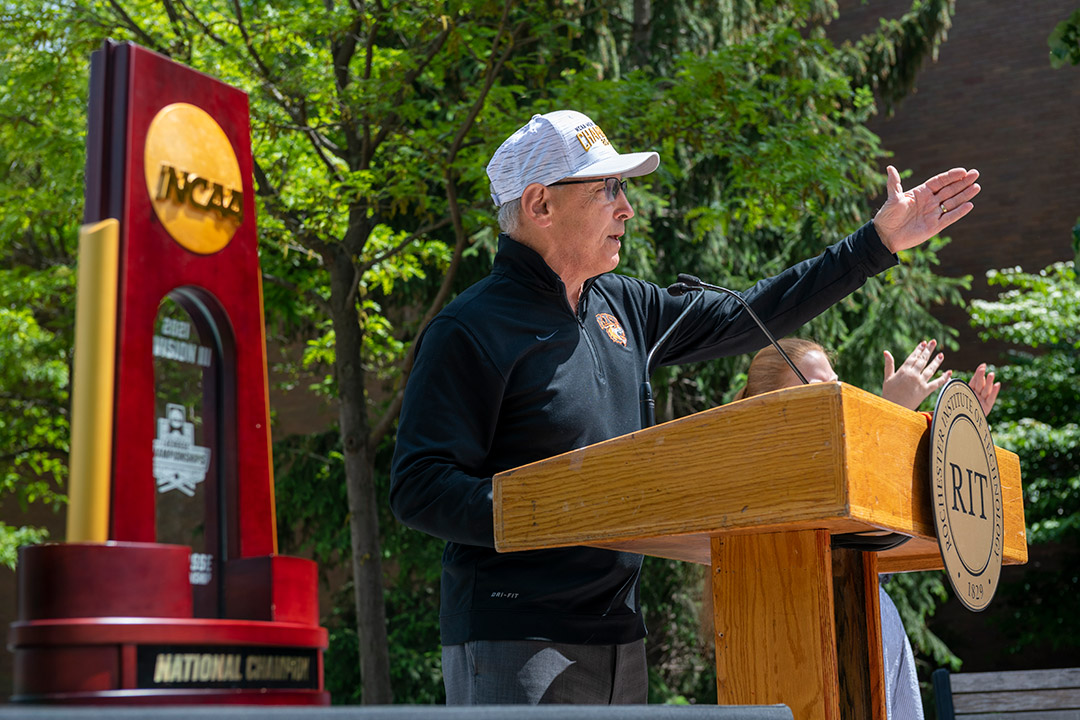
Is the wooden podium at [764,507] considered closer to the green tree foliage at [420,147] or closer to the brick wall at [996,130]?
the green tree foliage at [420,147]

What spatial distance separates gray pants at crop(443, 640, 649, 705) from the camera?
1974mm

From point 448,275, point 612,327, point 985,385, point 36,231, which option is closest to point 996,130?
point 448,275

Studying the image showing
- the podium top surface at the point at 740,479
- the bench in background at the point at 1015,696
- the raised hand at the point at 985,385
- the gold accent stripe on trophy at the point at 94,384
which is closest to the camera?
the gold accent stripe on trophy at the point at 94,384

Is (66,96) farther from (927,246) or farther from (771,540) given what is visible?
(927,246)

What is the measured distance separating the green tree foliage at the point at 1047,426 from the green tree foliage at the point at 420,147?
125 centimetres

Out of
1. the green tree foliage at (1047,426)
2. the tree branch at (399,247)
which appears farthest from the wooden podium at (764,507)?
the green tree foliage at (1047,426)

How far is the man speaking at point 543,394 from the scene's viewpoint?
2006mm

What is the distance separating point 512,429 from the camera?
7.05 ft

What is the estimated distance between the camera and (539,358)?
7.24 ft

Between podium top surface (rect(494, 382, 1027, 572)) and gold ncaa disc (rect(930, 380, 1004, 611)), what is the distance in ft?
0.10

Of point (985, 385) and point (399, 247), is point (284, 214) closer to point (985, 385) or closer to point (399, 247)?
point (399, 247)

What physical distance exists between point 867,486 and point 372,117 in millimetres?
6150

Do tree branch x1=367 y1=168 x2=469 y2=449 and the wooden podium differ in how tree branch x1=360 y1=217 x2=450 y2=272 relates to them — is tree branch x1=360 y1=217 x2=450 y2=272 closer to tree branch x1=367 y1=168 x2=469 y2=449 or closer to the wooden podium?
tree branch x1=367 y1=168 x2=469 y2=449

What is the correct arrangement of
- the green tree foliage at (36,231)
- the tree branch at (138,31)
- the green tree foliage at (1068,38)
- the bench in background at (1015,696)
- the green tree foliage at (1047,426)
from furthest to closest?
the green tree foliage at (1047,426), the green tree foliage at (36,231), the tree branch at (138,31), the green tree foliage at (1068,38), the bench in background at (1015,696)
